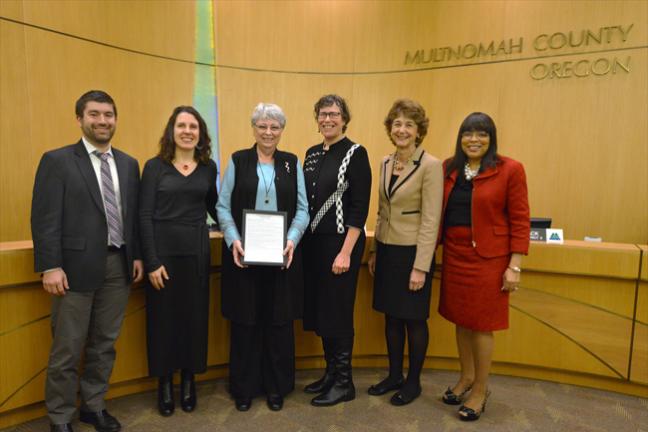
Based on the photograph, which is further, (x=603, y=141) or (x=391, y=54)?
(x=391, y=54)

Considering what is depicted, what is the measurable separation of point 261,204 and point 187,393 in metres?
1.22

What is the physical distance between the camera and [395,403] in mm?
2592

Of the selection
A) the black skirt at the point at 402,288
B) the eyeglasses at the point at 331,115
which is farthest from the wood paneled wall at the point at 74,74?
the black skirt at the point at 402,288

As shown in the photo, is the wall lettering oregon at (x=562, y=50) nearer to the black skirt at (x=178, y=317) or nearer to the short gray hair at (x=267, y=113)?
the short gray hair at (x=267, y=113)

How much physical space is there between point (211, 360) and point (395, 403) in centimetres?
125

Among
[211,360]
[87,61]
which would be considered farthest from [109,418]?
[87,61]

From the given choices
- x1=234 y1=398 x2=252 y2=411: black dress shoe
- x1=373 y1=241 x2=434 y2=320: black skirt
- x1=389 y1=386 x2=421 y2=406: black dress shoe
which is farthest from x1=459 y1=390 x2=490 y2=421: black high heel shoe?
x1=234 y1=398 x2=252 y2=411: black dress shoe

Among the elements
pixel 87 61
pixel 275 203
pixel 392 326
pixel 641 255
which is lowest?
pixel 392 326

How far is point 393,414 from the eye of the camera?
2496mm

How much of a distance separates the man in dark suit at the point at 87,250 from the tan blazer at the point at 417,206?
1.41m

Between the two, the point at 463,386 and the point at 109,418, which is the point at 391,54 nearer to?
the point at 463,386

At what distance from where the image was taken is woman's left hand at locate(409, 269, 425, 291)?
2385mm

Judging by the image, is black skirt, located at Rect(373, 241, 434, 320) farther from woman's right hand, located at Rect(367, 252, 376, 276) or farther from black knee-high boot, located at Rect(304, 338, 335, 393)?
black knee-high boot, located at Rect(304, 338, 335, 393)

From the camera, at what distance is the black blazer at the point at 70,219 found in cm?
198
